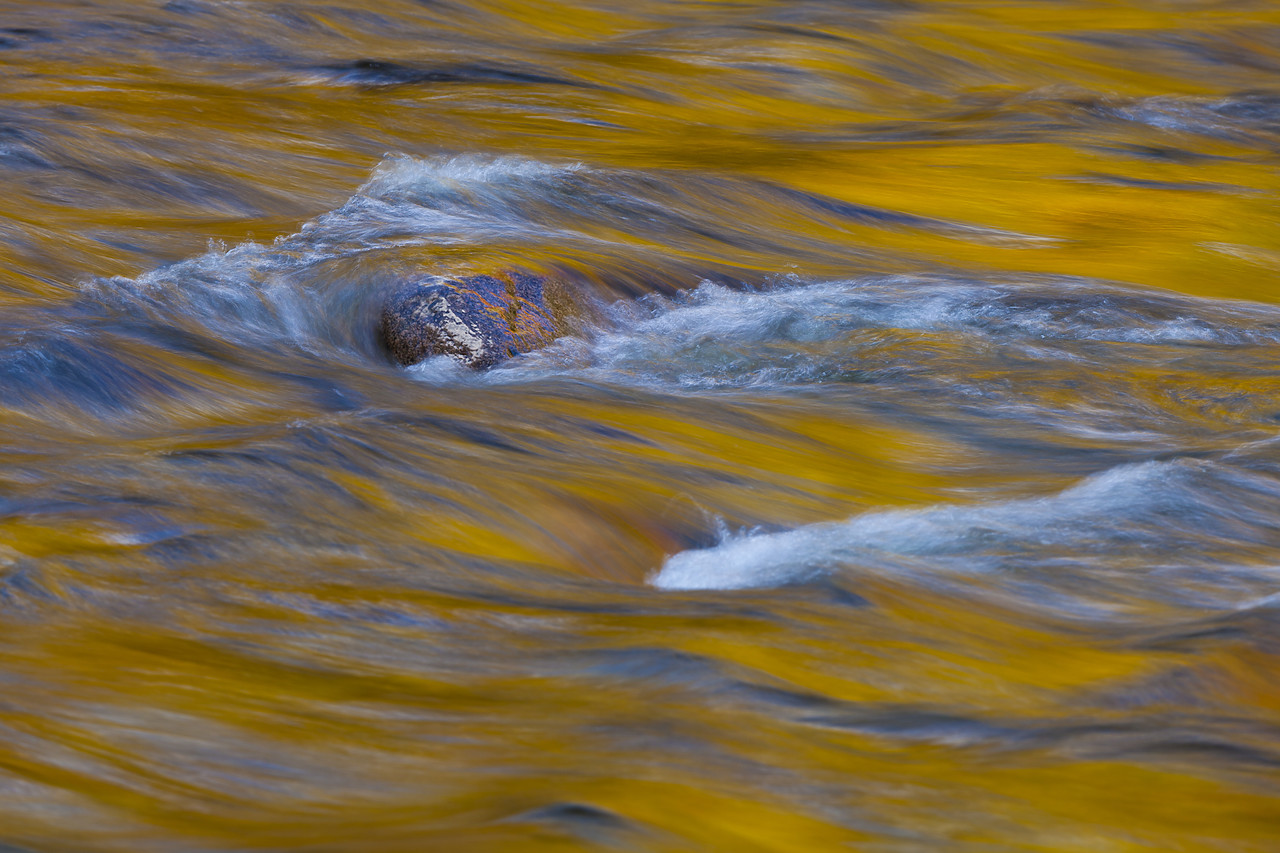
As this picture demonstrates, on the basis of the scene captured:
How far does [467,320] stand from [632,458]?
120 cm

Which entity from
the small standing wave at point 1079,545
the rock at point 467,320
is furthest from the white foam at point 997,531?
the rock at point 467,320

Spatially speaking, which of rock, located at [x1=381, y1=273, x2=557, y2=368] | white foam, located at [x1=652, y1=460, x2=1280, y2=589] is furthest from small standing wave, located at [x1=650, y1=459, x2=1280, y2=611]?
rock, located at [x1=381, y1=273, x2=557, y2=368]

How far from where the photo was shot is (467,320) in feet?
18.7

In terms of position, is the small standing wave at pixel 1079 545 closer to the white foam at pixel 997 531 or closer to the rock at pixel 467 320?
the white foam at pixel 997 531

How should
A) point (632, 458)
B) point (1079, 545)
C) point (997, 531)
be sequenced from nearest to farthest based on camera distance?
1. point (1079, 545)
2. point (997, 531)
3. point (632, 458)

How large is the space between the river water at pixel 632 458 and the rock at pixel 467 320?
0.32 ft

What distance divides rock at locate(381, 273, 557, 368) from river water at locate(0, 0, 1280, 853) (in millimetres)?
97

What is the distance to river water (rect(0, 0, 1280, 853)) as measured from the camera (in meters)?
2.66

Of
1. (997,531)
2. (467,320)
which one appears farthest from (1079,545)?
(467,320)

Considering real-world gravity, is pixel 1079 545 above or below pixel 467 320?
below

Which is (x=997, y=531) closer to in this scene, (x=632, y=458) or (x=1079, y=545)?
(x=1079, y=545)

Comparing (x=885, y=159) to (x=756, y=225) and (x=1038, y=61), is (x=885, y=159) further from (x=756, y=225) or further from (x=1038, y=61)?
(x=1038, y=61)

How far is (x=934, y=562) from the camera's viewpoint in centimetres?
407

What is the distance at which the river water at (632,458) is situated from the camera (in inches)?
105
